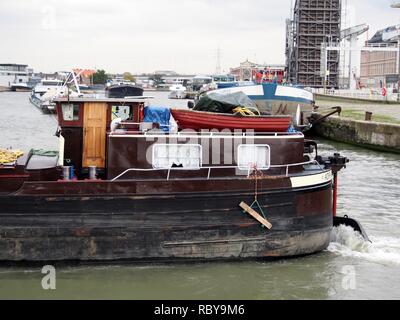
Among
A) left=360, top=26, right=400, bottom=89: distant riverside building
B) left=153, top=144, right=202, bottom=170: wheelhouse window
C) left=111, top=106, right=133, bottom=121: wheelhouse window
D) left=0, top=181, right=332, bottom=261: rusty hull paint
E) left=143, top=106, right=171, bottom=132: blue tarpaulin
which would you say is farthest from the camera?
left=360, top=26, right=400, bottom=89: distant riverside building

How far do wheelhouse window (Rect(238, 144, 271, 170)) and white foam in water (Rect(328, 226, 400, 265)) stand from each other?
2.56m

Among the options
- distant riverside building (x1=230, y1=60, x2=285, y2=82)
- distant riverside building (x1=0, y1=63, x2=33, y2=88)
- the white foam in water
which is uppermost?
distant riverside building (x1=0, y1=63, x2=33, y2=88)

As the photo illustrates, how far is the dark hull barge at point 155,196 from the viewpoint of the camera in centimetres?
1155

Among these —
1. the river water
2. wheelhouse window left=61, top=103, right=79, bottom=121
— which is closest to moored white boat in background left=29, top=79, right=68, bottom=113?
wheelhouse window left=61, top=103, right=79, bottom=121

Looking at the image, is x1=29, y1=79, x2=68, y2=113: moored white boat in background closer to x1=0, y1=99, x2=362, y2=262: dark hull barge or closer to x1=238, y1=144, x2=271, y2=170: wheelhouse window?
x1=0, y1=99, x2=362, y2=262: dark hull barge

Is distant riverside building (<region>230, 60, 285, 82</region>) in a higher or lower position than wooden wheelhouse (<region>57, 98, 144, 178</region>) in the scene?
higher

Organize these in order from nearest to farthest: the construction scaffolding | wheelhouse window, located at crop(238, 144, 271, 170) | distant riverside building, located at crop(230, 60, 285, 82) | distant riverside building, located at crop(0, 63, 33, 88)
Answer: wheelhouse window, located at crop(238, 144, 271, 170) → distant riverside building, located at crop(230, 60, 285, 82) → the construction scaffolding → distant riverside building, located at crop(0, 63, 33, 88)

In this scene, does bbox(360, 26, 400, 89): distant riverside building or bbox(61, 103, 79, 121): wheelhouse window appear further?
bbox(360, 26, 400, 89): distant riverside building

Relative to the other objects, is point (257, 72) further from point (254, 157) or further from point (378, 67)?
point (378, 67)

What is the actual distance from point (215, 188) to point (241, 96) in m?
2.71

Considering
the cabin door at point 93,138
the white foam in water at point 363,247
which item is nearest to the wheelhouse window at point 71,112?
the cabin door at point 93,138

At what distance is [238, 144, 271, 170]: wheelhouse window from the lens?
40.8ft

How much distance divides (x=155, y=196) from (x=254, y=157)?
7.25 ft
